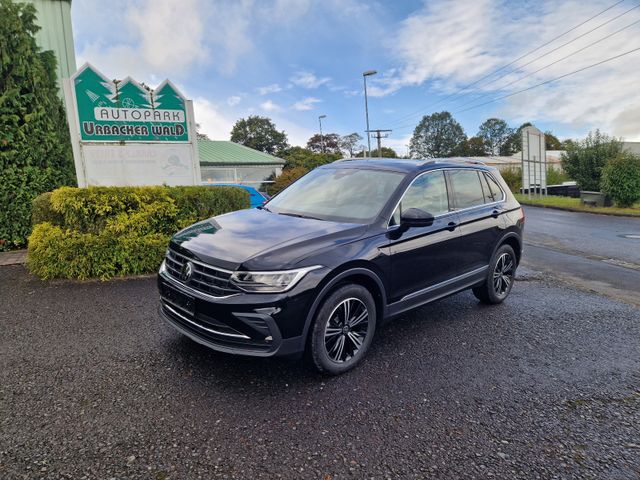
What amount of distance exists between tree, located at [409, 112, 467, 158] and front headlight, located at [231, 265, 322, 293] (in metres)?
109

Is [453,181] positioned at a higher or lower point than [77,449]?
higher

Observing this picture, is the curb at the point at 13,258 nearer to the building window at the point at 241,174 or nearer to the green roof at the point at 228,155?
the building window at the point at 241,174

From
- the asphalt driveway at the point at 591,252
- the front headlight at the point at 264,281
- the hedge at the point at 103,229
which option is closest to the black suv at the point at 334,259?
the front headlight at the point at 264,281

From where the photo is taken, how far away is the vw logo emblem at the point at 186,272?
311cm

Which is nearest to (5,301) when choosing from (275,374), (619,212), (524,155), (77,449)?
(77,449)

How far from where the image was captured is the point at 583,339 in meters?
4.15

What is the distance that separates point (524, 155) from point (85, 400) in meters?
25.0

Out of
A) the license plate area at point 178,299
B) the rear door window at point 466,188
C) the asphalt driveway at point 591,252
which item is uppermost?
the rear door window at point 466,188

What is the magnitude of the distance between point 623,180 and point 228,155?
23006 millimetres

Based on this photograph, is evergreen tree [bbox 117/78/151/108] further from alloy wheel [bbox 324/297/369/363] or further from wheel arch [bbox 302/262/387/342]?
alloy wheel [bbox 324/297/369/363]

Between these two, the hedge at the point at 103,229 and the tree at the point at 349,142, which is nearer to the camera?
the hedge at the point at 103,229

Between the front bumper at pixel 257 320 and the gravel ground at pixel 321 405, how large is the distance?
384 mm

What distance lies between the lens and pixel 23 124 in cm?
734

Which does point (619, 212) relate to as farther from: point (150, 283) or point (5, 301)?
A: point (5, 301)
